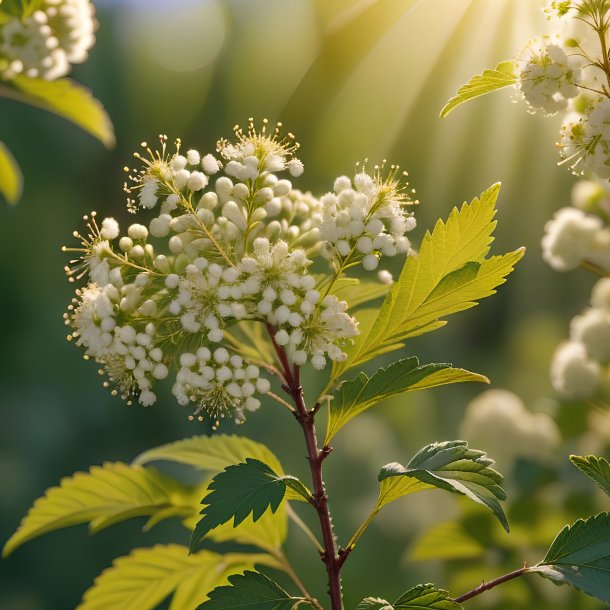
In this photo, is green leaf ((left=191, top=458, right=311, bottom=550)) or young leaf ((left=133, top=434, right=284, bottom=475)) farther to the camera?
young leaf ((left=133, top=434, right=284, bottom=475))

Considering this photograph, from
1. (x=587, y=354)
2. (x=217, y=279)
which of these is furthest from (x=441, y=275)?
(x=587, y=354)

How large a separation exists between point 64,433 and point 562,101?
2.35 m

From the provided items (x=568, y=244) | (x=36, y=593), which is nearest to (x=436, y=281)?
(x=568, y=244)

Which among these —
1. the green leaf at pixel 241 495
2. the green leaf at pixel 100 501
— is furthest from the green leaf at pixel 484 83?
the green leaf at pixel 100 501

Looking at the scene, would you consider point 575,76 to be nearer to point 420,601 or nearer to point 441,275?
point 441,275

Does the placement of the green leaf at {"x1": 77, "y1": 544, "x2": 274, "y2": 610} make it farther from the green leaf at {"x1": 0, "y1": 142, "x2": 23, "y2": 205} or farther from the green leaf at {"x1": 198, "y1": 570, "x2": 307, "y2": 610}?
the green leaf at {"x1": 0, "y1": 142, "x2": 23, "y2": 205}

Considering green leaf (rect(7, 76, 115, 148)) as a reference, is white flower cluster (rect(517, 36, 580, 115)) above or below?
above

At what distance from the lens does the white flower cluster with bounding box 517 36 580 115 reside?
2.40ft

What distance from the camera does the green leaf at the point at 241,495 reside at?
62 cm

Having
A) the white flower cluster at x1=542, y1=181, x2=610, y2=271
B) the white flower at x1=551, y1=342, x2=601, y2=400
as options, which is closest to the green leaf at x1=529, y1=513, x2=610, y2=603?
the white flower cluster at x1=542, y1=181, x2=610, y2=271


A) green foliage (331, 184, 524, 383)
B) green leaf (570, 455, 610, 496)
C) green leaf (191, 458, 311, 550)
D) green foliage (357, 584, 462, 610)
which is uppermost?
green foliage (331, 184, 524, 383)

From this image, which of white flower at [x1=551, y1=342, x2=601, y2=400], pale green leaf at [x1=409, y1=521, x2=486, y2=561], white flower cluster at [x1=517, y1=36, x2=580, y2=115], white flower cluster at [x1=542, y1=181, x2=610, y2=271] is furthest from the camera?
pale green leaf at [x1=409, y1=521, x2=486, y2=561]

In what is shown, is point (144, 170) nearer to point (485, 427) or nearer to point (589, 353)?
point (589, 353)

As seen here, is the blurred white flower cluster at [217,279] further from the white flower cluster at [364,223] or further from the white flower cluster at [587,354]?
the white flower cluster at [587,354]
